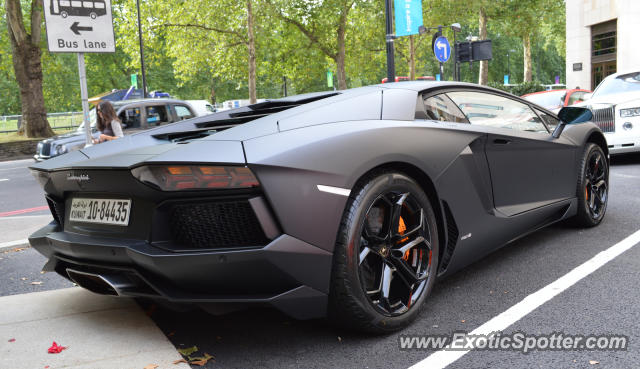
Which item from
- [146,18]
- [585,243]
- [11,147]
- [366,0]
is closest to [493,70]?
[366,0]

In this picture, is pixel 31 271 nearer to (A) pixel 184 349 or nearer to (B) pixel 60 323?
(B) pixel 60 323

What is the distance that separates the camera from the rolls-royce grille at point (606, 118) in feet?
30.2

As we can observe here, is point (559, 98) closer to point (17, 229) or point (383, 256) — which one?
point (17, 229)

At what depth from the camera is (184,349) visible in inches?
108

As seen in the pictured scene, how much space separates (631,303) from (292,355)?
1.81 meters

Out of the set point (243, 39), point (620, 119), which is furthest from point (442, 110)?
point (243, 39)

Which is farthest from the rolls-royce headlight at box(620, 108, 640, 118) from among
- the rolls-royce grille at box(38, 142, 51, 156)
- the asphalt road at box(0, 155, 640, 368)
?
the rolls-royce grille at box(38, 142, 51, 156)

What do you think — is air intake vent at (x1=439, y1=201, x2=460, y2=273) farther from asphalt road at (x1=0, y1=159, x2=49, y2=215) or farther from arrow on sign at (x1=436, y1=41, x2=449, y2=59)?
arrow on sign at (x1=436, y1=41, x2=449, y2=59)

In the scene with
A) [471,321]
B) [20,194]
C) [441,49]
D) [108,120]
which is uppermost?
[441,49]

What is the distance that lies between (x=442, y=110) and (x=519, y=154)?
71cm

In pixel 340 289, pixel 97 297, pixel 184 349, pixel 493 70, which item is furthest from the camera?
pixel 493 70

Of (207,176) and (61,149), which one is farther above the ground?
(207,176)

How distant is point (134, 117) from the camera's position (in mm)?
12148

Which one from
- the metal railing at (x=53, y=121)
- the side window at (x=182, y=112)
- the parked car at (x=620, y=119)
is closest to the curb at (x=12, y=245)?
the side window at (x=182, y=112)
